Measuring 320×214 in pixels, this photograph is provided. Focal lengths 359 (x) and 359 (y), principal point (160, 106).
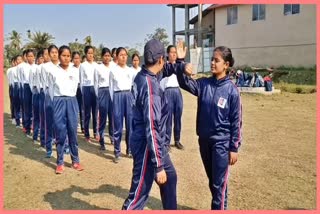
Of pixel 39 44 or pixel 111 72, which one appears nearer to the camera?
pixel 111 72

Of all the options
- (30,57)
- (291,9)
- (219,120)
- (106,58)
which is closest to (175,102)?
(106,58)

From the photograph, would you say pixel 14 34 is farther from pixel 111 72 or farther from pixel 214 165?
pixel 214 165

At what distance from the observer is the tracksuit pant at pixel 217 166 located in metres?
3.37

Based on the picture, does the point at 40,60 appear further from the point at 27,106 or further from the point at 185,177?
the point at 185,177

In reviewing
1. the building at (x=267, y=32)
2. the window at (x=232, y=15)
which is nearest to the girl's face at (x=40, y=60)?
the building at (x=267, y=32)

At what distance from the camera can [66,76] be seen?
536cm

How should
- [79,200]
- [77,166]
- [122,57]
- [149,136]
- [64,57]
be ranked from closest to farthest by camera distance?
[149,136] → [79,200] → [64,57] → [77,166] → [122,57]

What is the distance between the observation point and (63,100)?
17.4ft

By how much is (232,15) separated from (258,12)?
2474mm

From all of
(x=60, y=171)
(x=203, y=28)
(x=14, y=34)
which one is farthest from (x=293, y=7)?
(x=14, y=34)

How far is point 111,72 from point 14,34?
4897cm

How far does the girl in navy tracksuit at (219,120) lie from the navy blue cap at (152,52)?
0.50 metres

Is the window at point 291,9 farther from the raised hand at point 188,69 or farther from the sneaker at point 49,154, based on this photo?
the raised hand at point 188,69

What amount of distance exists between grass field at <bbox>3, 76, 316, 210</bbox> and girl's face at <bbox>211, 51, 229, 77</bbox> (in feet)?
5.19
